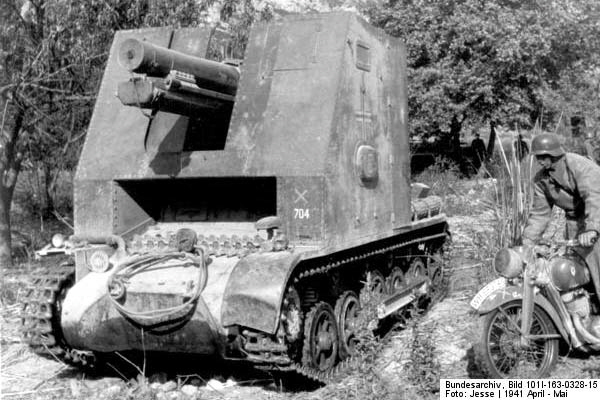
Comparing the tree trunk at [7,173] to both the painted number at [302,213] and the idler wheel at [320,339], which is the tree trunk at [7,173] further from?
the idler wheel at [320,339]

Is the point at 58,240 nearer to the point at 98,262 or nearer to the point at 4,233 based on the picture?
the point at 98,262

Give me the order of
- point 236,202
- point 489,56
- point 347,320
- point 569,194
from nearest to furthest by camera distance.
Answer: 1. point 569,194
2. point 347,320
3. point 236,202
4. point 489,56

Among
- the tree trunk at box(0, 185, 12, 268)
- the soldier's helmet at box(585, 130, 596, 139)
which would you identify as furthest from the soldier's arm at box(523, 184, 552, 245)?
the soldier's helmet at box(585, 130, 596, 139)

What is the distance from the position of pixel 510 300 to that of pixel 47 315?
11.0 feet

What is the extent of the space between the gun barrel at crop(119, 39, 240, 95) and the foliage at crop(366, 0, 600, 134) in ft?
43.7

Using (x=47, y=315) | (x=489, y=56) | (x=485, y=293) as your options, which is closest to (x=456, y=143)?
(x=489, y=56)

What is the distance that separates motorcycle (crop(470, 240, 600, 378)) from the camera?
545cm

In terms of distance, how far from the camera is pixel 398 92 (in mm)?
7625

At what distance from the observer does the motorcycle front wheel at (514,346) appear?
5.39 metres

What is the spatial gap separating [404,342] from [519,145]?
3.11 meters

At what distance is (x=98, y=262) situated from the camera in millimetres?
5965

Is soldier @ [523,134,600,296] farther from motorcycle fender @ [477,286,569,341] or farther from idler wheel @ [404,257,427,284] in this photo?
idler wheel @ [404,257,427,284]

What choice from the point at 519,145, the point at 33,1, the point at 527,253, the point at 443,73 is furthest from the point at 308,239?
the point at 443,73

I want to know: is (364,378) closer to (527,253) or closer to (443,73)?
(527,253)
